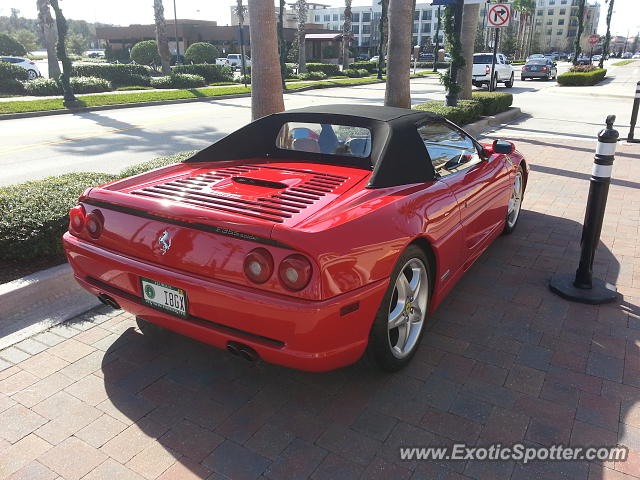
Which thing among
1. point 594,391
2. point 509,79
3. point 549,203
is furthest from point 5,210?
point 509,79

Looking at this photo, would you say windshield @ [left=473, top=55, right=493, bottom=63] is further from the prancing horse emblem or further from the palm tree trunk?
the prancing horse emblem

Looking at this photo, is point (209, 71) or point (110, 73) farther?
point (209, 71)

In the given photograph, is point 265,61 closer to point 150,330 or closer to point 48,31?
point 150,330

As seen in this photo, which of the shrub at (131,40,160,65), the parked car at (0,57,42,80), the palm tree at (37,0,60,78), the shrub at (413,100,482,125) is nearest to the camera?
the shrub at (413,100,482,125)

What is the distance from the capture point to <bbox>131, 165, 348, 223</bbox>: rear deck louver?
9.32 ft

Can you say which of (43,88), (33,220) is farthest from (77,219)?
(43,88)

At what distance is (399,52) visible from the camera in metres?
10.8

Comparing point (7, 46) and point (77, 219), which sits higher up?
point (7, 46)

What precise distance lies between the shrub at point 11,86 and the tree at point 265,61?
21.0 m

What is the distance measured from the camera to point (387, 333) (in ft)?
9.82

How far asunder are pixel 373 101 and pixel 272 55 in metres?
14.7

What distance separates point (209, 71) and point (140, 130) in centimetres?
2111

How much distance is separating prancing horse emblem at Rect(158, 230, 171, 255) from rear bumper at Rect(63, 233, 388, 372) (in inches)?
4.3

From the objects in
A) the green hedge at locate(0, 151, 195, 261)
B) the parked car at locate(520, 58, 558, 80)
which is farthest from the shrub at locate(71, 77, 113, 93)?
the parked car at locate(520, 58, 558, 80)
